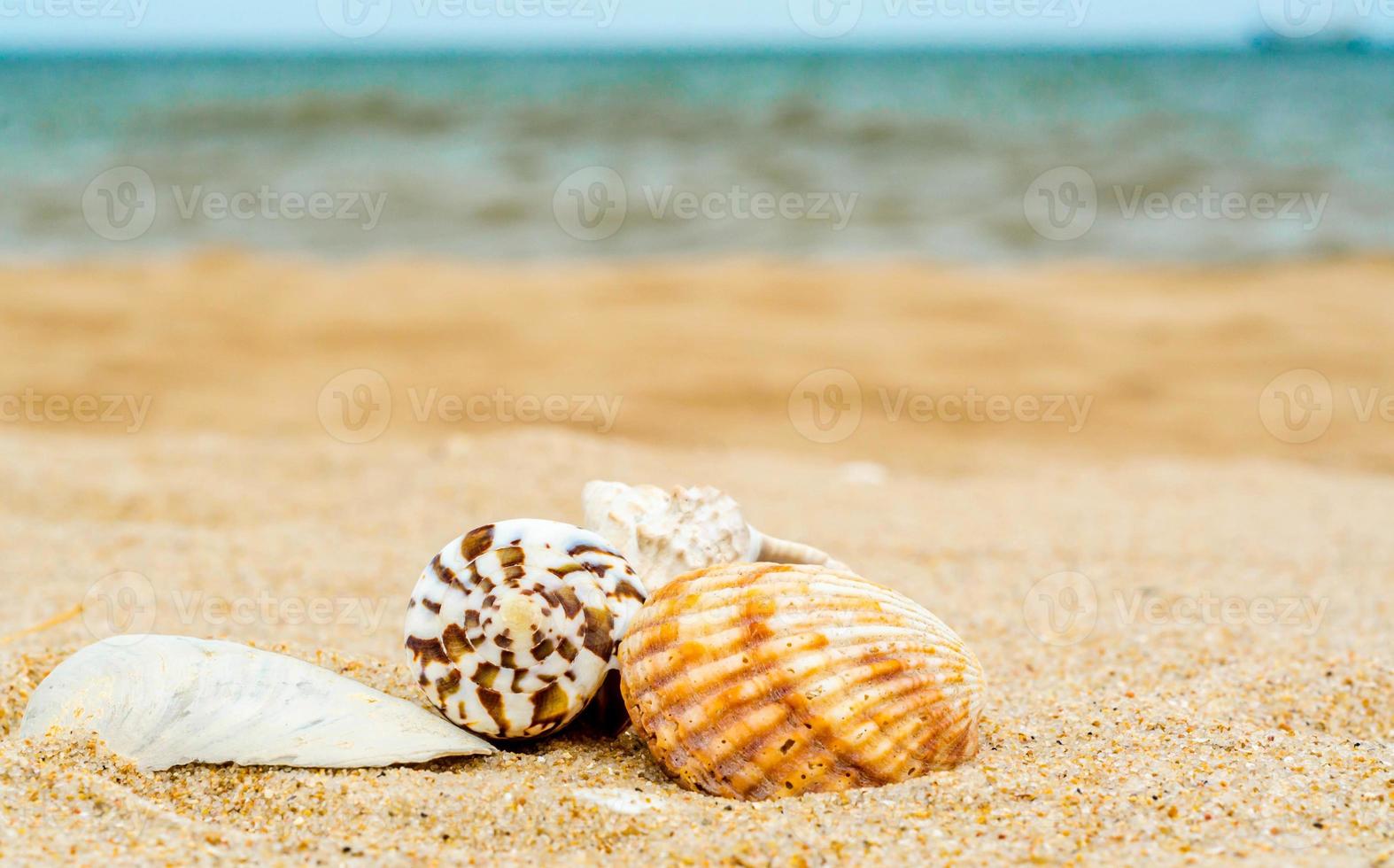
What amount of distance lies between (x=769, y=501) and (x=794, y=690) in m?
2.55

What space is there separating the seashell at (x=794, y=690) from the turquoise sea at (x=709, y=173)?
8313 mm

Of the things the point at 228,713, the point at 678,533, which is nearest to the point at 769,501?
the point at 678,533

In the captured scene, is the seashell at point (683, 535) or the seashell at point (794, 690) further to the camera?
the seashell at point (683, 535)

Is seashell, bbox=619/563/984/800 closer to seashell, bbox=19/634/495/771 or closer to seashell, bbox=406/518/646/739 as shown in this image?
seashell, bbox=406/518/646/739

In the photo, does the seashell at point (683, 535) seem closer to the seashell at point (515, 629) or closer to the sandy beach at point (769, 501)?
the seashell at point (515, 629)

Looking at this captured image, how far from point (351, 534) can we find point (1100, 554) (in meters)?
2.48

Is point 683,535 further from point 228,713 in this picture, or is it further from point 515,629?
point 228,713

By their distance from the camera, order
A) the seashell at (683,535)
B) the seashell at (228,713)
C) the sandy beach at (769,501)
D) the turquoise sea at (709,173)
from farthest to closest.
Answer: the turquoise sea at (709,173)
the seashell at (683,535)
the seashell at (228,713)
the sandy beach at (769,501)

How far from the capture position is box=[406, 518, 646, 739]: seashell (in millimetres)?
1820

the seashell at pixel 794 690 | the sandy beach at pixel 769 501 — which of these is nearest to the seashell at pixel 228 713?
the sandy beach at pixel 769 501

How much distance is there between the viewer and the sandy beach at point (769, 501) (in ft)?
5.43

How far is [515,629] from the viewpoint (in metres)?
1.81

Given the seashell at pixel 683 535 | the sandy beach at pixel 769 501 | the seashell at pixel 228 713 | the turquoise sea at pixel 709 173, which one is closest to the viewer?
the sandy beach at pixel 769 501

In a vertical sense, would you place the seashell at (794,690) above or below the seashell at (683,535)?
below
